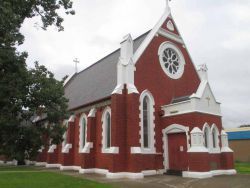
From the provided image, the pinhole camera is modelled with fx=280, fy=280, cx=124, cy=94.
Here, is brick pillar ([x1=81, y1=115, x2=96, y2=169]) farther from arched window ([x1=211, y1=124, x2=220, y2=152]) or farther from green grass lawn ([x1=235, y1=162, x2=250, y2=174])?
green grass lawn ([x1=235, y1=162, x2=250, y2=174])

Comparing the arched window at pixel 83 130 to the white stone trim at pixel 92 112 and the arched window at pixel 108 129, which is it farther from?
the arched window at pixel 108 129

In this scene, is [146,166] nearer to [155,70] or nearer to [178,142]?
[178,142]

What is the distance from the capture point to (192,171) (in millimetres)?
19328

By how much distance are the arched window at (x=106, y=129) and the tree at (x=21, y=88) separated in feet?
11.8

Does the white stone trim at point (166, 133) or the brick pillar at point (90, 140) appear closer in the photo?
the white stone trim at point (166, 133)

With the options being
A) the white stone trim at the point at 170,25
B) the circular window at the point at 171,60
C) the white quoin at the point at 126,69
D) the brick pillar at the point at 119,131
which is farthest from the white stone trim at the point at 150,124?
the white stone trim at the point at 170,25

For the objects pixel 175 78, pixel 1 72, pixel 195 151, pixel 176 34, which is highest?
pixel 176 34

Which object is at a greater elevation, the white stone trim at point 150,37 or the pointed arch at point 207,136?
the white stone trim at point 150,37

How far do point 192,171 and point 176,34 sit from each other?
43.9 ft

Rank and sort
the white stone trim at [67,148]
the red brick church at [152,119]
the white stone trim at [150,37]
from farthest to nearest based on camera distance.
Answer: the white stone trim at [67,148] < the white stone trim at [150,37] < the red brick church at [152,119]

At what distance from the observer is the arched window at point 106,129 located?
22.4 m

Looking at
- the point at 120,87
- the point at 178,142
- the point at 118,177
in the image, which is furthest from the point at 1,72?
the point at 178,142

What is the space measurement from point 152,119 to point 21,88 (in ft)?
34.5

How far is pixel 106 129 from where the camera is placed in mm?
22797
